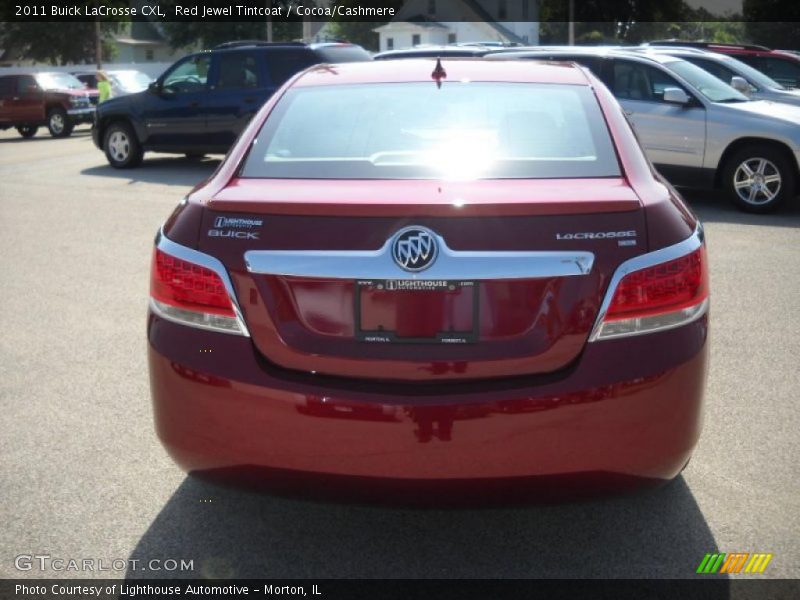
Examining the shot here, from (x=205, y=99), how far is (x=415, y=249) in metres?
14.1

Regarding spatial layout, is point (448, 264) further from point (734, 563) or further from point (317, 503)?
point (734, 563)

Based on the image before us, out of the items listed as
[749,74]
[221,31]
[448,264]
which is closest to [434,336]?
[448,264]

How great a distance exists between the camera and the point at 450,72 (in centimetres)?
431

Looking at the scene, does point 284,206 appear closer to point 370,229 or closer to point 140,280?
point 370,229

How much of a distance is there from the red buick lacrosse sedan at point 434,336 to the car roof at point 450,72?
109cm

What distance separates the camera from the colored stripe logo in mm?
3334

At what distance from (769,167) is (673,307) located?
8.80 metres

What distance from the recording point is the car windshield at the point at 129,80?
96.3ft

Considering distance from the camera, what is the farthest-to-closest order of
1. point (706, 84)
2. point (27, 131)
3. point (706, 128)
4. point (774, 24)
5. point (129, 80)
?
point (774, 24)
point (129, 80)
point (27, 131)
point (706, 84)
point (706, 128)

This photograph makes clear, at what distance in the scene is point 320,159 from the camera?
3623 mm

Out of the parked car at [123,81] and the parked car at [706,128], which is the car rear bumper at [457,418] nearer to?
the parked car at [706,128]

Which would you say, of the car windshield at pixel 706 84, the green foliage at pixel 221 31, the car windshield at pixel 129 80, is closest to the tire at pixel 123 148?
the car windshield at pixel 706 84

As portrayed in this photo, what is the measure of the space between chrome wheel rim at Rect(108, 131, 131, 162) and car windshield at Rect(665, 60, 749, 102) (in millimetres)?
9094

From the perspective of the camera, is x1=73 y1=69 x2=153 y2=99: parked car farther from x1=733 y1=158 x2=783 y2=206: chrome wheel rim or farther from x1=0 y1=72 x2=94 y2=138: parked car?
x1=733 y1=158 x2=783 y2=206: chrome wheel rim
